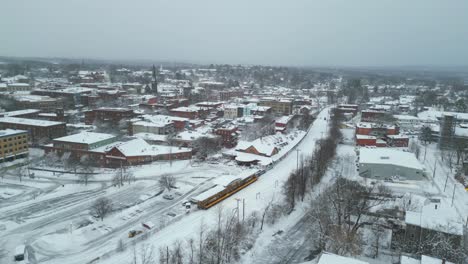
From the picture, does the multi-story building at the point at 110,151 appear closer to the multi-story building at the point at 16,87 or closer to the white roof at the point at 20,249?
the white roof at the point at 20,249

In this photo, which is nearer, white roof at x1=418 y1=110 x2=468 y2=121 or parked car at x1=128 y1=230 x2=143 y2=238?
parked car at x1=128 y1=230 x2=143 y2=238

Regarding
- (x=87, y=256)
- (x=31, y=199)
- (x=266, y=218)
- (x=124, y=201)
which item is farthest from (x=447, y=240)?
(x=31, y=199)

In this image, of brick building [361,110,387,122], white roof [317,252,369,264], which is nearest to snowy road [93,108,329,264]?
white roof [317,252,369,264]

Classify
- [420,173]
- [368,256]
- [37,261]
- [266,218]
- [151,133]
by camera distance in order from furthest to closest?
[151,133] → [420,173] → [266,218] → [368,256] → [37,261]

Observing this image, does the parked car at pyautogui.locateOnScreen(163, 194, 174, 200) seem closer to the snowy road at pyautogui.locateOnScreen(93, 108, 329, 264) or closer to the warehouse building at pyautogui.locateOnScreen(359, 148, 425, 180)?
the snowy road at pyautogui.locateOnScreen(93, 108, 329, 264)

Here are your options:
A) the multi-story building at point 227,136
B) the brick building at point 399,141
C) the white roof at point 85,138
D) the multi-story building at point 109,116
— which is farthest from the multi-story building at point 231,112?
the brick building at point 399,141

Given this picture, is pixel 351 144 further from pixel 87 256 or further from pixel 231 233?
pixel 87 256

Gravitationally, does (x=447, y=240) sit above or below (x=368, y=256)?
above
